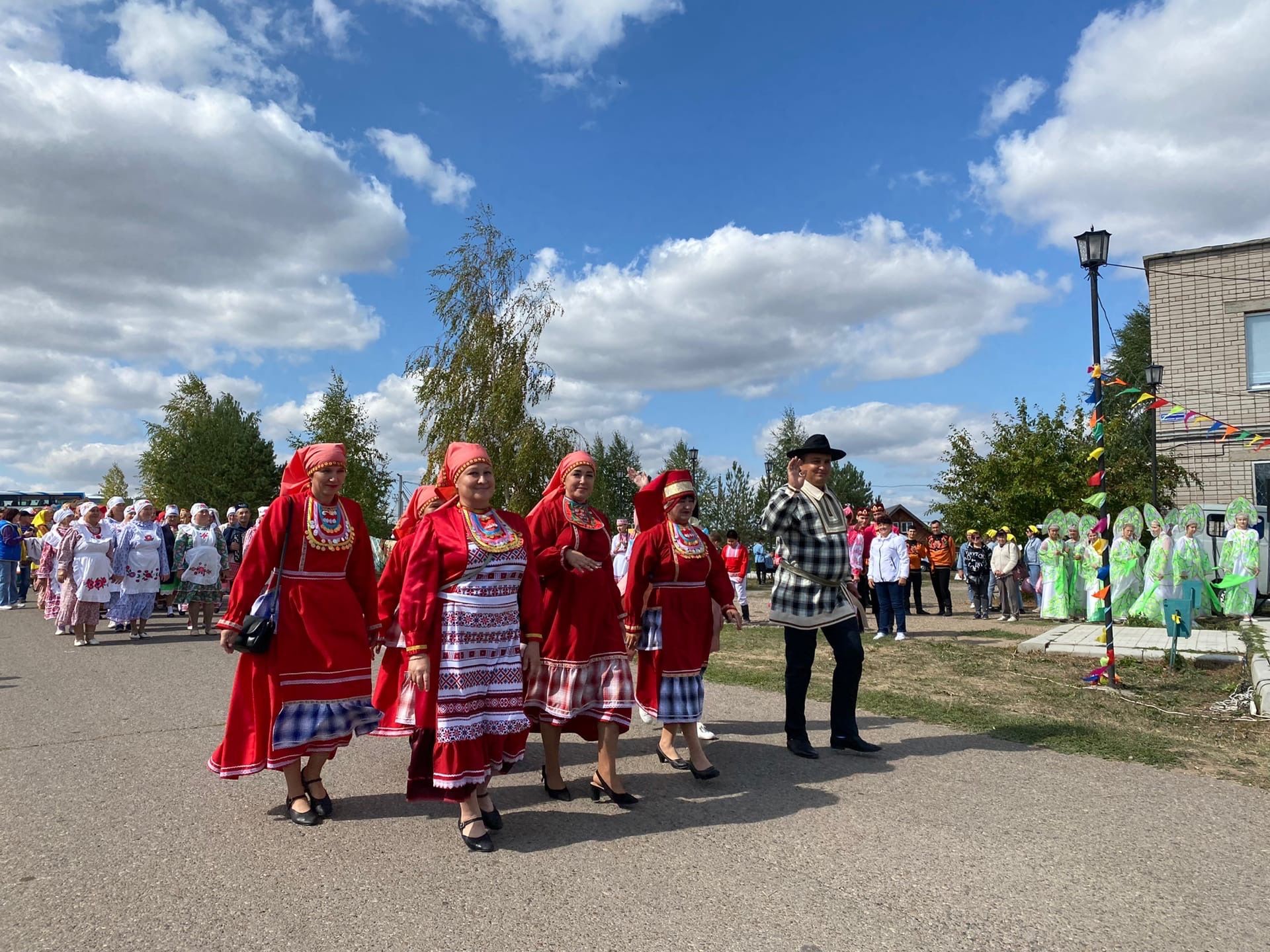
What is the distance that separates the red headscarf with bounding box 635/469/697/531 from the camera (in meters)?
5.89

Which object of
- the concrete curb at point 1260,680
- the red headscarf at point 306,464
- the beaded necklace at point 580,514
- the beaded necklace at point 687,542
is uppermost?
the red headscarf at point 306,464

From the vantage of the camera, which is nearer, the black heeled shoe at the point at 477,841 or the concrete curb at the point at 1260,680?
the black heeled shoe at the point at 477,841

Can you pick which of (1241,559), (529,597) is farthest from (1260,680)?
(1241,559)

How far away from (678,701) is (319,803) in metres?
2.17

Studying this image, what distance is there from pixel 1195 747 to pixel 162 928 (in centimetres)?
648

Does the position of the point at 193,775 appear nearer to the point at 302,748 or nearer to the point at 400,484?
the point at 302,748

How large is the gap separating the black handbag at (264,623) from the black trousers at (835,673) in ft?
11.0

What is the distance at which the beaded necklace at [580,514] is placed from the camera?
17.5 feet

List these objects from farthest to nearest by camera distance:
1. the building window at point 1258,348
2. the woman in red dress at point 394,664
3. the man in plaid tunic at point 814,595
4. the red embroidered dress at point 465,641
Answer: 1. the building window at point 1258,348
2. the man in plaid tunic at point 814,595
3. the woman in red dress at point 394,664
4. the red embroidered dress at point 465,641

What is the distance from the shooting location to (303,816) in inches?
184

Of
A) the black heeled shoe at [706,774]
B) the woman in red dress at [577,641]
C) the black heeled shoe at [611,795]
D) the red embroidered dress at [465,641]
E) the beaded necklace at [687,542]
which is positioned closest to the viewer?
the red embroidered dress at [465,641]

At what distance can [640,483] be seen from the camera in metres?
6.02

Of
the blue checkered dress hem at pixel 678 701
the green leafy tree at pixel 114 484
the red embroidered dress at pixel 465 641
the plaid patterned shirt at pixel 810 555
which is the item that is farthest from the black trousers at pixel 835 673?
the green leafy tree at pixel 114 484

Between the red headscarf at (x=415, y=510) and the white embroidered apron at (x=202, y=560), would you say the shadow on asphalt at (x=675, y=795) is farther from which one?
the white embroidered apron at (x=202, y=560)
